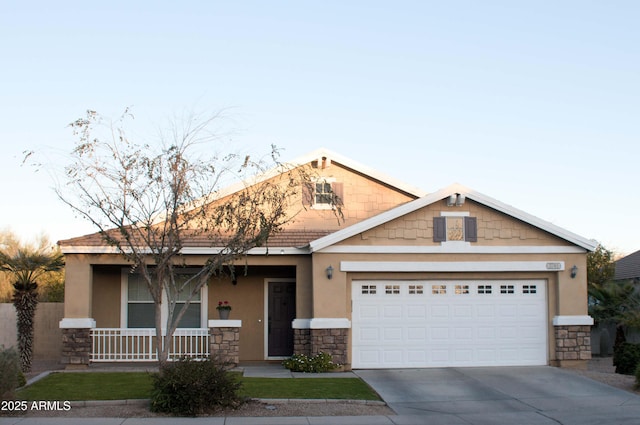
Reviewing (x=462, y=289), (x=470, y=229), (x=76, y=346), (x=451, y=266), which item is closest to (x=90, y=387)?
(x=76, y=346)

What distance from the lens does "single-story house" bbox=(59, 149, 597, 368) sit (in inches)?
653

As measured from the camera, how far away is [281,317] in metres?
19.0

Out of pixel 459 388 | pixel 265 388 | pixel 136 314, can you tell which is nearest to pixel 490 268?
pixel 459 388

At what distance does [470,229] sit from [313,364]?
4856 millimetres

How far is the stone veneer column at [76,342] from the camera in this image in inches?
653

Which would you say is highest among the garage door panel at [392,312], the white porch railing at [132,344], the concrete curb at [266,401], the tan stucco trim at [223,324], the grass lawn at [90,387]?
the garage door panel at [392,312]

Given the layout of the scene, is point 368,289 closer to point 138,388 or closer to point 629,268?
point 138,388

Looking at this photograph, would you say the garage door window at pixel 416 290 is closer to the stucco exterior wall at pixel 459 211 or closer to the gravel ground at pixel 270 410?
the stucco exterior wall at pixel 459 211

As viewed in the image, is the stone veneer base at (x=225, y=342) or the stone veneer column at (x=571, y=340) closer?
the stone veneer base at (x=225, y=342)

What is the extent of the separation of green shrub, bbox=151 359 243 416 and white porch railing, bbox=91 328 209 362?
5062mm

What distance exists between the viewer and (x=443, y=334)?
16828 millimetres

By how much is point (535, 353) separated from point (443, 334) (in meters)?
2.28

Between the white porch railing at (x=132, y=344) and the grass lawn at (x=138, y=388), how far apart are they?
6.50 ft

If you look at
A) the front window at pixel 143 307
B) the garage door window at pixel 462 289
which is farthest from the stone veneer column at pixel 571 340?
the front window at pixel 143 307
